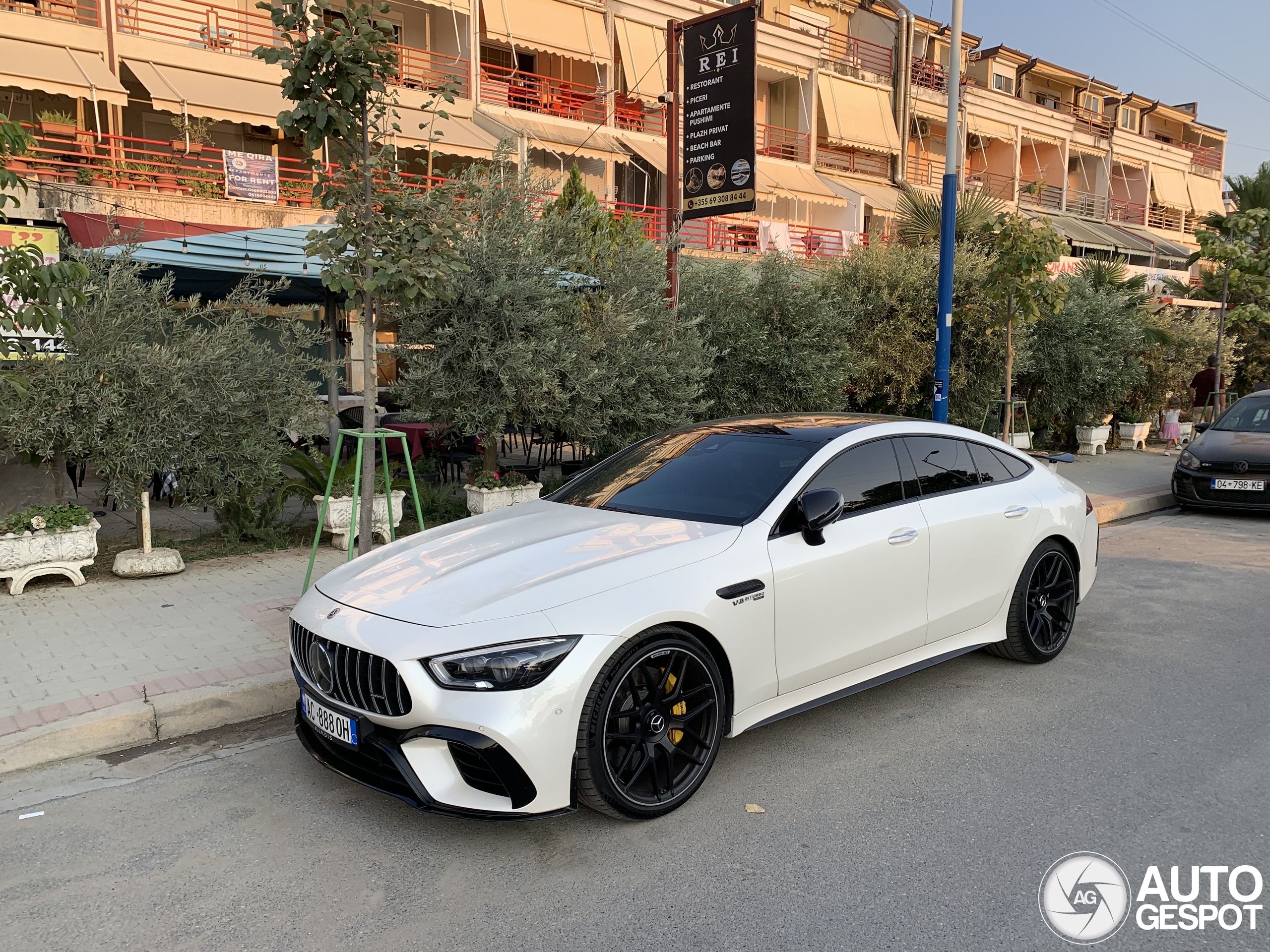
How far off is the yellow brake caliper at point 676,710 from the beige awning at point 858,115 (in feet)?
98.1

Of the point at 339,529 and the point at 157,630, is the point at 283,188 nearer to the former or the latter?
the point at 339,529

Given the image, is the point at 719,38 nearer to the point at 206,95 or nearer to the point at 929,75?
the point at 206,95

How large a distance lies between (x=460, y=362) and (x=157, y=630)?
11.7ft

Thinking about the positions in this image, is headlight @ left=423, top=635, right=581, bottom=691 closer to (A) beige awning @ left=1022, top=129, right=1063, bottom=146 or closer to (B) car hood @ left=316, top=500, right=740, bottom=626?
(B) car hood @ left=316, top=500, right=740, bottom=626

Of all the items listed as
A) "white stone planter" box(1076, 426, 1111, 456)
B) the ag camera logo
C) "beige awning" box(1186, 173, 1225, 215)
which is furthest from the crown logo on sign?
"beige awning" box(1186, 173, 1225, 215)

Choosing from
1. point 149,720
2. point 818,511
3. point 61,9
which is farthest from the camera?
point 61,9

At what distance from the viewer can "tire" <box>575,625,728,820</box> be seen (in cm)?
341

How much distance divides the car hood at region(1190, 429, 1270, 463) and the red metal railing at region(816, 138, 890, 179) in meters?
22.1

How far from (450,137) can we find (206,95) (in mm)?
5101

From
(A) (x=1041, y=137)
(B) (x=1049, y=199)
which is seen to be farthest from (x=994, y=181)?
(B) (x=1049, y=199)

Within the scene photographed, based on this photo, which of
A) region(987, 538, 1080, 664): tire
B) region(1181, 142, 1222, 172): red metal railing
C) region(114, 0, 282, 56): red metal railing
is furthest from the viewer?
region(1181, 142, 1222, 172): red metal railing

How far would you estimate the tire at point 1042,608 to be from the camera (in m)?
5.34

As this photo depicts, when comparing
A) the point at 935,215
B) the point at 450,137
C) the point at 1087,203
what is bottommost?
the point at 935,215

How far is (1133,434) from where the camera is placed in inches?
724
